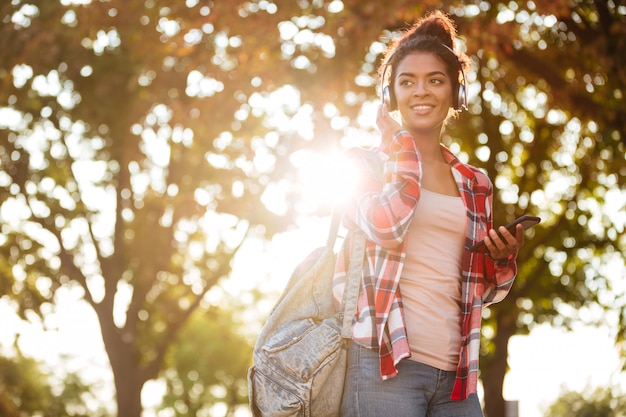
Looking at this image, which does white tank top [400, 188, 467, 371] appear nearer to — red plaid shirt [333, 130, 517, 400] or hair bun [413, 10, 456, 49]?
red plaid shirt [333, 130, 517, 400]

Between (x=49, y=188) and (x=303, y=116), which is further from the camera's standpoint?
(x=49, y=188)

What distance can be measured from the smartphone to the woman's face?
56 centimetres

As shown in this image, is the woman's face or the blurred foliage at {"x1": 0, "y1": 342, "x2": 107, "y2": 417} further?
the blurred foliage at {"x1": 0, "y1": 342, "x2": 107, "y2": 417}

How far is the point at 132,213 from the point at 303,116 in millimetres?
6832

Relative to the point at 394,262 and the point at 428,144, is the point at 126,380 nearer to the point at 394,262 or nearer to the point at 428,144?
the point at 428,144

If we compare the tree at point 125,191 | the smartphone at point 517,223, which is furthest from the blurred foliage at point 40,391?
the smartphone at point 517,223

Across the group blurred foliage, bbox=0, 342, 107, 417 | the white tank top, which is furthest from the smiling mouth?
blurred foliage, bbox=0, 342, 107, 417

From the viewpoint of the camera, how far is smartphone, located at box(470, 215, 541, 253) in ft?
10.6

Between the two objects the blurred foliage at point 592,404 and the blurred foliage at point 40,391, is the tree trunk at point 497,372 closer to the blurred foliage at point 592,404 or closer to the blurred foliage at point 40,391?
the blurred foliage at point 592,404

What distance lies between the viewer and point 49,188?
58.4ft

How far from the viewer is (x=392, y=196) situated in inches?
131

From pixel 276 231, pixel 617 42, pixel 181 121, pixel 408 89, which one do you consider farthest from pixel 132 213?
pixel 408 89

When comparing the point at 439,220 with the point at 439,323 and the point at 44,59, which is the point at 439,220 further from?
the point at 44,59

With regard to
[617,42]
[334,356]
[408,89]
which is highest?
[617,42]
